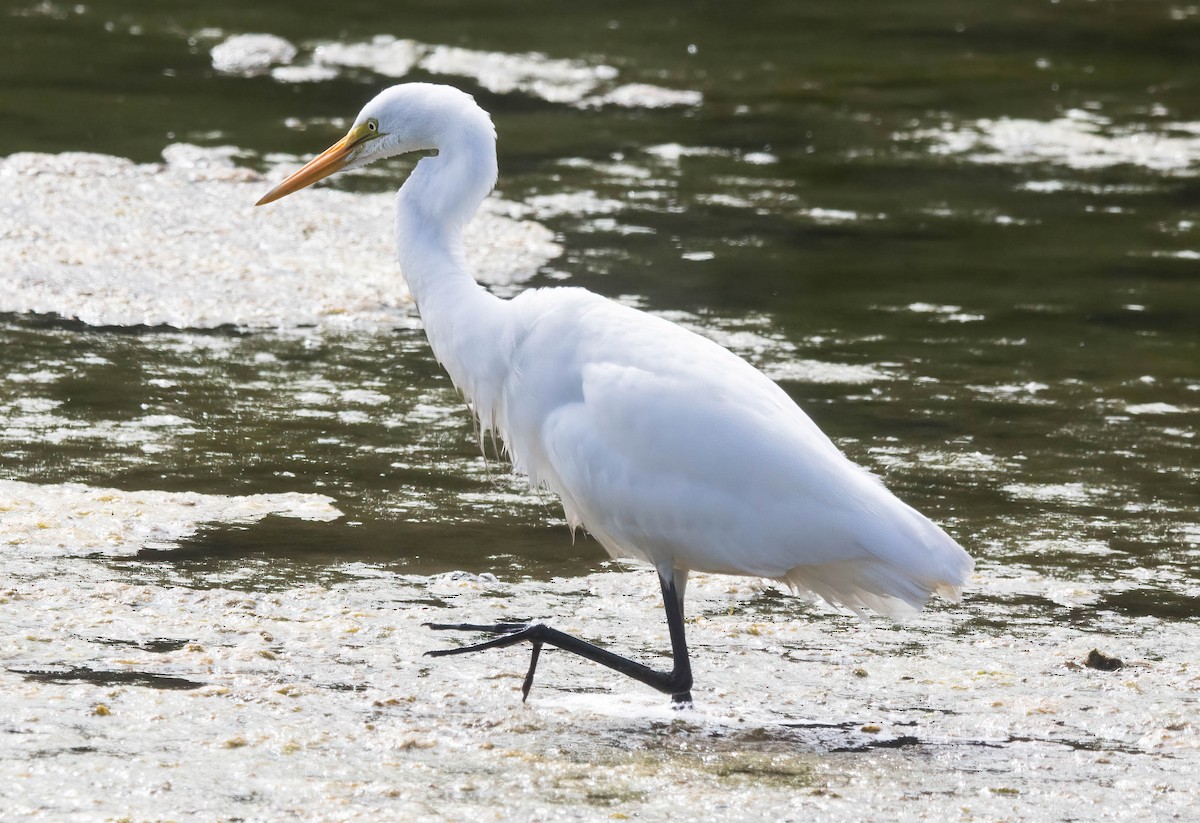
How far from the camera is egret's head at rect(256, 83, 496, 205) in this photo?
453 cm

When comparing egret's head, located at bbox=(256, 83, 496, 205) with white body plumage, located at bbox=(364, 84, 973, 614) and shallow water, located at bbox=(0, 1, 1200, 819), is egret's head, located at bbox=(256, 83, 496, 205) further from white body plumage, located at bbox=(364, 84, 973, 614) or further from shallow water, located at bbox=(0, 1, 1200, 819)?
shallow water, located at bbox=(0, 1, 1200, 819)

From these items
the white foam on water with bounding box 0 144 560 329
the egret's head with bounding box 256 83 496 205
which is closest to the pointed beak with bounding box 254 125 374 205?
the egret's head with bounding box 256 83 496 205

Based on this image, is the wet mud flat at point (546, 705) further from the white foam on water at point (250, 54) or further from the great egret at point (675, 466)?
the white foam on water at point (250, 54)

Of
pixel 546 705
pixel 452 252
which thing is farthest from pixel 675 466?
pixel 452 252

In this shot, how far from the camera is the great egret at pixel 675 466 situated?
392cm

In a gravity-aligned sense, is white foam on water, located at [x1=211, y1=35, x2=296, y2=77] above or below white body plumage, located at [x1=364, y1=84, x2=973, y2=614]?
above

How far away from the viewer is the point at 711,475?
3.97 meters

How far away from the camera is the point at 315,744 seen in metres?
3.54

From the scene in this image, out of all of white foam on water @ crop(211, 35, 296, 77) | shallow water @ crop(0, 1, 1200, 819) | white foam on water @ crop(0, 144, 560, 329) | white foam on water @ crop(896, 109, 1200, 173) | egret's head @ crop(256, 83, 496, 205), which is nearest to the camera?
shallow water @ crop(0, 1, 1200, 819)

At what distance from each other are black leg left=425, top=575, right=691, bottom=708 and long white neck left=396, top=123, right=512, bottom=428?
2.13ft

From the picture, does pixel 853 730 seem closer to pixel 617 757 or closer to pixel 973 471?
pixel 617 757

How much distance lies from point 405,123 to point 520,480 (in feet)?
4.85

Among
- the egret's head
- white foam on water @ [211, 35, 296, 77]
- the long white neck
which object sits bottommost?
the long white neck

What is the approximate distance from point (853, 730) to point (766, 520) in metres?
0.51
